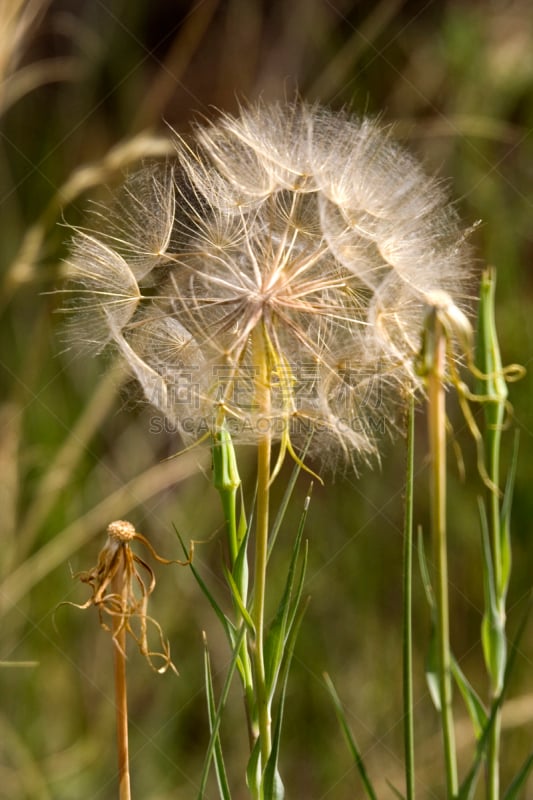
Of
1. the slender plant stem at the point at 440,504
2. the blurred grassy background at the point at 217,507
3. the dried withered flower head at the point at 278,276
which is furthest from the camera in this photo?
the blurred grassy background at the point at 217,507

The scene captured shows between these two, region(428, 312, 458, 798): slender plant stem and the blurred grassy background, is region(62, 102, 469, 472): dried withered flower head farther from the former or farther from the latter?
the blurred grassy background

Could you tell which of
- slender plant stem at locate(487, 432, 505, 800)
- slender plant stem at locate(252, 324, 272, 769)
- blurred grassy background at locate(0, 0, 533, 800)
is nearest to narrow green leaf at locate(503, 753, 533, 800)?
slender plant stem at locate(487, 432, 505, 800)

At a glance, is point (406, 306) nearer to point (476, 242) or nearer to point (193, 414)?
point (193, 414)

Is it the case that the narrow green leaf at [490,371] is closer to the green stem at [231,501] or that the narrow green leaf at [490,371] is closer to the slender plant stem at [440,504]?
the slender plant stem at [440,504]

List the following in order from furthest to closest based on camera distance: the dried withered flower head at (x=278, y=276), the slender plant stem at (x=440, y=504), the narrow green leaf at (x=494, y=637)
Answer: the dried withered flower head at (x=278, y=276) → the narrow green leaf at (x=494, y=637) → the slender plant stem at (x=440, y=504)

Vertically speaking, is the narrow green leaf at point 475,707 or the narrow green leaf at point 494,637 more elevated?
the narrow green leaf at point 494,637

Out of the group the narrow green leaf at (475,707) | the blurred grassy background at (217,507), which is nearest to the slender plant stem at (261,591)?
the narrow green leaf at (475,707)

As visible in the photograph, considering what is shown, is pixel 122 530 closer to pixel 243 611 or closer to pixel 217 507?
pixel 243 611
